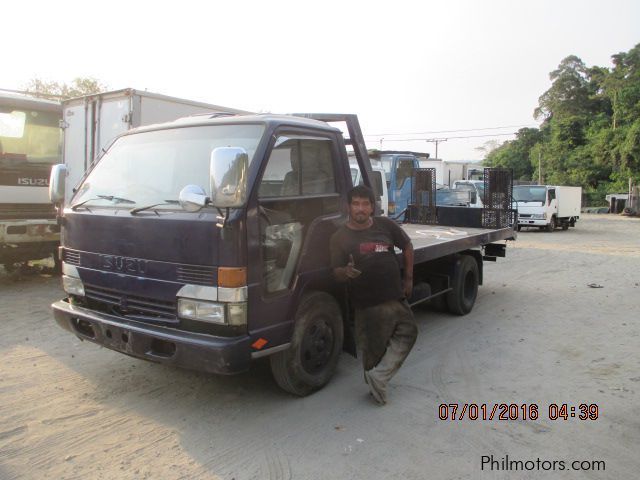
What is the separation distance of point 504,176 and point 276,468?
6.23 m

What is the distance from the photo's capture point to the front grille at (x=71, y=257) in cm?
417

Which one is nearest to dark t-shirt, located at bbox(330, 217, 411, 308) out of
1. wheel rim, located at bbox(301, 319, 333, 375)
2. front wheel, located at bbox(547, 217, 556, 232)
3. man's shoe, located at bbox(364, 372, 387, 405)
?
wheel rim, located at bbox(301, 319, 333, 375)

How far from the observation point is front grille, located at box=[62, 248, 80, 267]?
4168 millimetres

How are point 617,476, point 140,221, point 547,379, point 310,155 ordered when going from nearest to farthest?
point 617,476, point 140,221, point 310,155, point 547,379

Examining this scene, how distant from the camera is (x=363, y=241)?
4020 mm

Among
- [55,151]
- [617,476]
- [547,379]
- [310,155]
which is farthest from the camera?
[55,151]

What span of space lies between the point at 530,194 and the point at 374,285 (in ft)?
60.7

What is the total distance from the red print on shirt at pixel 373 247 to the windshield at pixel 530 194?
17.8 meters

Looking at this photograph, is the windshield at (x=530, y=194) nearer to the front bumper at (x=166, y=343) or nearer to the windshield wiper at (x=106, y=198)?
the windshield wiper at (x=106, y=198)

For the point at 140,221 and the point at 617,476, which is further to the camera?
the point at 140,221

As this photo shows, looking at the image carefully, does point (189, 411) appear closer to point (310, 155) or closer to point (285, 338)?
point (285, 338)

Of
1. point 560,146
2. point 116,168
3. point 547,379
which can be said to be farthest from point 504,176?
point 560,146

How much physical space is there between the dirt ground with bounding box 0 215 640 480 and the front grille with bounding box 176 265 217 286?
1080 millimetres

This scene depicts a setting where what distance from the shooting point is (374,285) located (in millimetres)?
4043
